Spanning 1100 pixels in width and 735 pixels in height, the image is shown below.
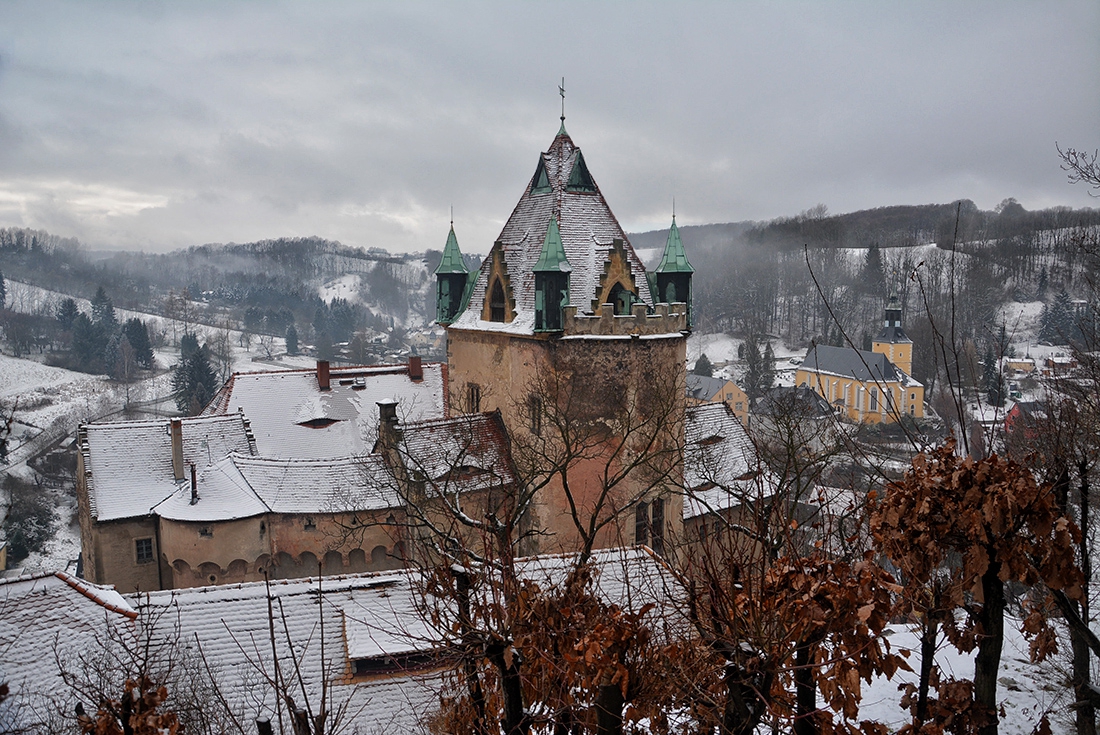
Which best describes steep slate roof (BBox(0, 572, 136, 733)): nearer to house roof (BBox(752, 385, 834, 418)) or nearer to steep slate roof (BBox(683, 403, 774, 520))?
house roof (BBox(752, 385, 834, 418))

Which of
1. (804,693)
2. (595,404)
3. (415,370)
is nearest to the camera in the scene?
(804,693)

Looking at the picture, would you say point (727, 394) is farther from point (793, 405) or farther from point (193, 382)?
point (193, 382)

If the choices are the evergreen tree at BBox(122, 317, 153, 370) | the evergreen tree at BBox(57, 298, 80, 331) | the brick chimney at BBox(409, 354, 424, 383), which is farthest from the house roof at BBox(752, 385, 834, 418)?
the evergreen tree at BBox(57, 298, 80, 331)

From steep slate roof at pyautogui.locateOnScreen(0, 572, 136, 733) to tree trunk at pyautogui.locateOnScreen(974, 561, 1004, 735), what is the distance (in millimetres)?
12063

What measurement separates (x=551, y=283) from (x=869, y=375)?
5737cm

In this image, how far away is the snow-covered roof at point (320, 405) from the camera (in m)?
30.3

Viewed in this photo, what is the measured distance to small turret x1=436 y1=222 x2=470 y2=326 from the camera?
24234 mm

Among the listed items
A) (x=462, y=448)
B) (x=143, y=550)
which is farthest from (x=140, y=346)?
(x=462, y=448)

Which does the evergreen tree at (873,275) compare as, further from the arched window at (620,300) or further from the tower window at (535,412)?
the tower window at (535,412)

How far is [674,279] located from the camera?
21.9 metres

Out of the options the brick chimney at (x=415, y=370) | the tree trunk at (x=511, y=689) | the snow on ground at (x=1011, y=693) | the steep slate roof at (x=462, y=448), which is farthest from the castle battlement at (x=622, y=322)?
the brick chimney at (x=415, y=370)

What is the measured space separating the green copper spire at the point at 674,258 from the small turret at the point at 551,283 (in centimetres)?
366

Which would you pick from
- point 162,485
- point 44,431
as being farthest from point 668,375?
point 44,431

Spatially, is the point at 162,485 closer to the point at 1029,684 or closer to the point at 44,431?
the point at 1029,684
